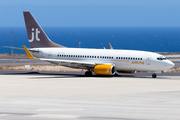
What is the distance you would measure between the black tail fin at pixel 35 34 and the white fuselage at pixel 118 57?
80.0 inches

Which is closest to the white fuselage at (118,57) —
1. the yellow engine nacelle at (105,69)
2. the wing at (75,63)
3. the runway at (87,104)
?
the wing at (75,63)

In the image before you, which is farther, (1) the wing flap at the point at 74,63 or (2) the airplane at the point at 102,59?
Answer: (1) the wing flap at the point at 74,63

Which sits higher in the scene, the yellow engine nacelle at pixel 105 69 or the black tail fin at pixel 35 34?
the black tail fin at pixel 35 34

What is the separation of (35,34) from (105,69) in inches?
559

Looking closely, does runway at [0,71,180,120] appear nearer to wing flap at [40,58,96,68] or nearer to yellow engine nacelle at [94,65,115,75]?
yellow engine nacelle at [94,65,115,75]

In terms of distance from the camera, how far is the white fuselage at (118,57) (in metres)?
45.4

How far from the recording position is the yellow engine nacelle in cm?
4559

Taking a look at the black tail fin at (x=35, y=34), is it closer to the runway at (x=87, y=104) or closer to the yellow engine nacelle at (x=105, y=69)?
the yellow engine nacelle at (x=105, y=69)

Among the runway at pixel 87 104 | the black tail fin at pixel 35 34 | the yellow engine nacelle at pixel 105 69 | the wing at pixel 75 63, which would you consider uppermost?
the black tail fin at pixel 35 34

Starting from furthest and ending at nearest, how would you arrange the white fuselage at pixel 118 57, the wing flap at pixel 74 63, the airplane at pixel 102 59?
1. the wing flap at pixel 74 63
2. the airplane at pixel 102 59
3. the white fuselage at pixel 118 57

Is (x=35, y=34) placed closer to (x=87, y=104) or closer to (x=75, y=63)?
(x=75, y=63)

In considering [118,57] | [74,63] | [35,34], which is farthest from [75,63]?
[35,34]

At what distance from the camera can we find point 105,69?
1804 inches

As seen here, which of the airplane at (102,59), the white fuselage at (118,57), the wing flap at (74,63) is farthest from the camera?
the wing flap at (74,63)
